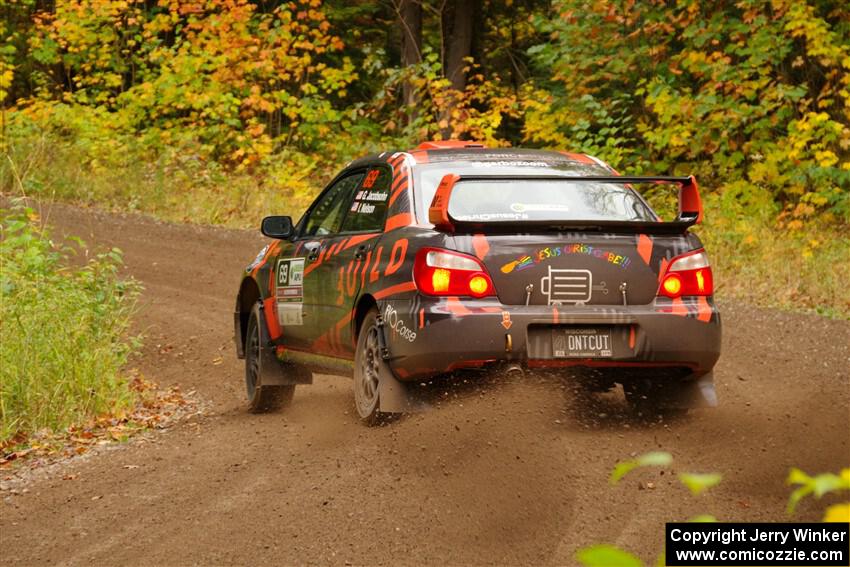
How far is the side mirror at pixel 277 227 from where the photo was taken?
8.71 meters

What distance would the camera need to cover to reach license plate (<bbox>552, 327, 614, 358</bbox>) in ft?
21.4

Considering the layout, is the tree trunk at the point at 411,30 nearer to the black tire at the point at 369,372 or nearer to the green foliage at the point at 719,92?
the green foliage at the point at 719,92

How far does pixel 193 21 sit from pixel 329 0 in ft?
11.5

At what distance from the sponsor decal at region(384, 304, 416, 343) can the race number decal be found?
5.68 feet

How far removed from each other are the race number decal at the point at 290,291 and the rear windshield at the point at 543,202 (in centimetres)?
183

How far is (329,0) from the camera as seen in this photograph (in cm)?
3014

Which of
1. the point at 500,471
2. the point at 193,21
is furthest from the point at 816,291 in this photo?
the point at 193,21

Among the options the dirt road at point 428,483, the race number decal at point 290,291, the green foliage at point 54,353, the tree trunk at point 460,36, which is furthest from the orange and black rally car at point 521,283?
the tree trunk at point 460,36

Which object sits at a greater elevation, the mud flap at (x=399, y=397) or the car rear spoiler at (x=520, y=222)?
the car rear spoiler at (x=520, y=222)

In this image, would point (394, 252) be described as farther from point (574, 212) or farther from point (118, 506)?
point (118, 506)

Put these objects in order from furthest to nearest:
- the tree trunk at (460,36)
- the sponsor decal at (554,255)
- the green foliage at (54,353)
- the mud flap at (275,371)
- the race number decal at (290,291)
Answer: the tree trunk at (460,36)
the mud flap at (275,371)
the green foliage at (54,353)
the race number decal at (290,291)
the sponsor decal at (554,255)

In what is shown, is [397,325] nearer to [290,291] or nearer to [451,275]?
[451,275]

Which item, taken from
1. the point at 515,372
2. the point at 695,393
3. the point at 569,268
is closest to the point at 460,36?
the point at 695,393

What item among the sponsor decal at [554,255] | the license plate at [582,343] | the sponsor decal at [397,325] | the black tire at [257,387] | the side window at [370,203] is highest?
the side window at [370,203]
